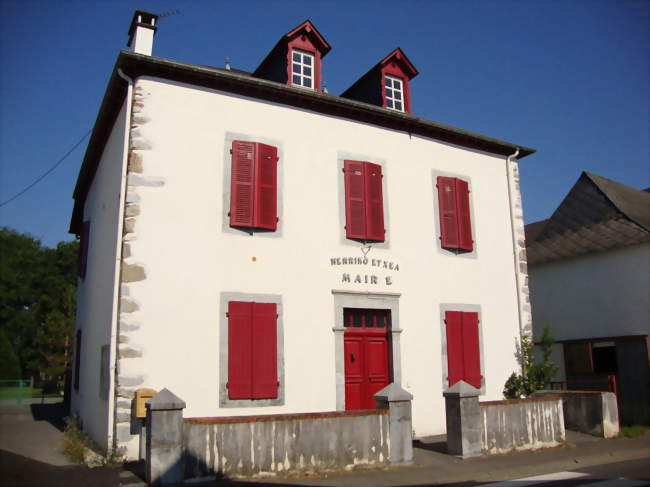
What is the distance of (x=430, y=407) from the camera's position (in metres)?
11.0

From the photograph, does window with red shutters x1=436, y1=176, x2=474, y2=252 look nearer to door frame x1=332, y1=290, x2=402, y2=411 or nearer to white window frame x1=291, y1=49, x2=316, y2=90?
door frame x1=332, y1=290, x2=402, y2=411

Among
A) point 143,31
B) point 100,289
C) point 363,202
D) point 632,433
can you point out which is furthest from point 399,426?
point 143,31

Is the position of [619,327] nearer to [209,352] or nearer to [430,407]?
[430,407]

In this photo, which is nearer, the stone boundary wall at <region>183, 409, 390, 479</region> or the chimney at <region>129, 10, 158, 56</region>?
the stone boundary wall at <region>183, 409, 390, 479</region>

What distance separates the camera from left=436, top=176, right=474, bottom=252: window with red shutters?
12023mm

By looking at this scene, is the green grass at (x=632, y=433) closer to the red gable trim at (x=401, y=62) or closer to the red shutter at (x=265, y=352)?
the red shutter at (x=265, y=352)

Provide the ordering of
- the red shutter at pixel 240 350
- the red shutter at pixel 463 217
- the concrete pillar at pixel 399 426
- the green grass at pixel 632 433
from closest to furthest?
the concrete pillar at pixel 399 426
the red shutter at pixel 240 350
the green grass at pixel 632 433
the red shutter at pixel 463 217

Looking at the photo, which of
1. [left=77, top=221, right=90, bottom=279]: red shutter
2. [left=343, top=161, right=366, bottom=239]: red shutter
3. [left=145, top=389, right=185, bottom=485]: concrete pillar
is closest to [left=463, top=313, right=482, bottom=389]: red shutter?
[left=343, top=161, right=366, bottom=239]: red shutter

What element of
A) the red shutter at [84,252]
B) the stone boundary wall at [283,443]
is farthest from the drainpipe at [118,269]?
the red shutter at [84,252]

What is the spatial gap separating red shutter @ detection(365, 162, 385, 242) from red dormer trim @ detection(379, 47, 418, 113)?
206 cm

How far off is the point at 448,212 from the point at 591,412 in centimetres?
480

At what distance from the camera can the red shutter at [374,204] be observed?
11.1 meters

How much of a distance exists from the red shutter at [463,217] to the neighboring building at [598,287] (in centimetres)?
498

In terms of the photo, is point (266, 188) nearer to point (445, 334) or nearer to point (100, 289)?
point (100, 289)
